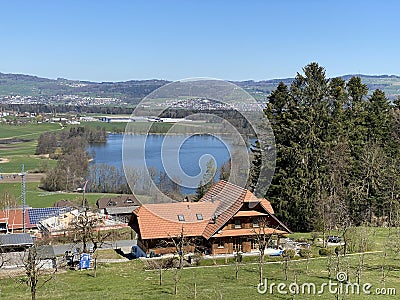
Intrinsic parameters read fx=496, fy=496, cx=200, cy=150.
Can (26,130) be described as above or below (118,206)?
above

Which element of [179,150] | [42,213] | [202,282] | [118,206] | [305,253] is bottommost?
[118,206]

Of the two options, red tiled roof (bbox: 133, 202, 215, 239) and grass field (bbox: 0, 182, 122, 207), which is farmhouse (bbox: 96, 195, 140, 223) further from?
red tiled roof (bbox: 133, 202, 215, 239)

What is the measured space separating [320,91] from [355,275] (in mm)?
15010

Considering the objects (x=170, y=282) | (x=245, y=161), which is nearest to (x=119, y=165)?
(x=245, y=161)

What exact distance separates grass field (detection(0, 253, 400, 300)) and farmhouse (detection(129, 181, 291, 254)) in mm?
2335

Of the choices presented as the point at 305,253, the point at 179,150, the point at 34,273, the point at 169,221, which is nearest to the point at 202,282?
the point at 34,273

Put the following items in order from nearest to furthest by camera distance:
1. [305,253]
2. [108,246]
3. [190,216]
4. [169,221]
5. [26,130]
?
[305,253] → [169,221] → [190,216] → [108,246] → [26,130]

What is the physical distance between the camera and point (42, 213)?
41.4m

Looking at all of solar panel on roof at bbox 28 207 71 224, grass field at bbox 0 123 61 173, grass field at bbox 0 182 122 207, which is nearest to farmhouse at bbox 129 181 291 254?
solar panel on roof at bbox 28 207 71 224

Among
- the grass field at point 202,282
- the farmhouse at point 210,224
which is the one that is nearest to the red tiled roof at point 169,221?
the farmhouse at point 210,224

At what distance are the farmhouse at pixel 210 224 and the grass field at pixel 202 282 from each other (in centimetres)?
234

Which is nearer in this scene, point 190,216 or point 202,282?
point 202,282

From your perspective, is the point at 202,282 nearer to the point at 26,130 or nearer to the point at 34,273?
the point at 34,273

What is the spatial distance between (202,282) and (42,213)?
94.0 ft
